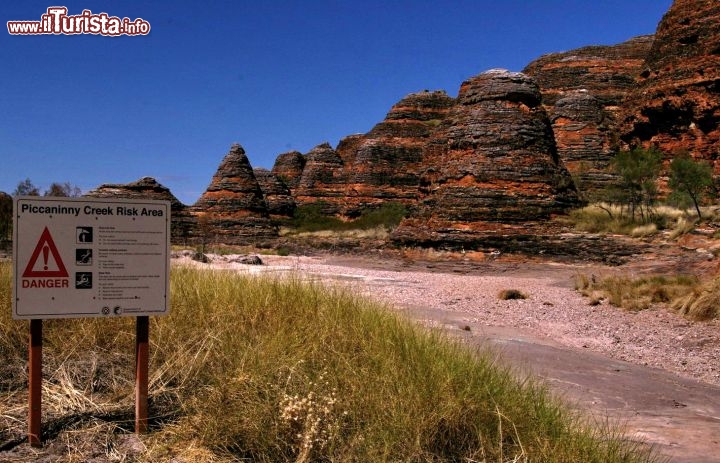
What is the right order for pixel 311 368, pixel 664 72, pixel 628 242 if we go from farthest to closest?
pixel 664 72 → pixel 628 242 → pixel 311 368

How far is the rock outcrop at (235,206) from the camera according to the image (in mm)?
39312

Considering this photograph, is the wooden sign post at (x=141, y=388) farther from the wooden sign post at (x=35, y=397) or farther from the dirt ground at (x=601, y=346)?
the dirt ground at (x=601, y=346)

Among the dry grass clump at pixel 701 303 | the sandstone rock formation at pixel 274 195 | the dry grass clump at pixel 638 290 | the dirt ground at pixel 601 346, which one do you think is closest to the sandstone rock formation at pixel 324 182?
the sandstone rock formation at pixel 274 195

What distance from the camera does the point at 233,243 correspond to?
3859 cm

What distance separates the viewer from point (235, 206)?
40594 mm

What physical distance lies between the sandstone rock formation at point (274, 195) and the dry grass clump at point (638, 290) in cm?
4254

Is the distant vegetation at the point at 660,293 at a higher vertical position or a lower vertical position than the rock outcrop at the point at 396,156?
lower

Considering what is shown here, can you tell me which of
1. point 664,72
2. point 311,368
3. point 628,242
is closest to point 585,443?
point 311,368

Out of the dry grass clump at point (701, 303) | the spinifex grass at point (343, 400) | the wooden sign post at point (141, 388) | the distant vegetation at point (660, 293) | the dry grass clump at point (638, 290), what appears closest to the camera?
the spinifex grass at point (343, 400)

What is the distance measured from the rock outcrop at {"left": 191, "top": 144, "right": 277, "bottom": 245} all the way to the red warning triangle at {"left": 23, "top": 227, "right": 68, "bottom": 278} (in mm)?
34865

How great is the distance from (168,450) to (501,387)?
1965 millimetres

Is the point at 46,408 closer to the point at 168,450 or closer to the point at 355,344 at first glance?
the point at 168,450

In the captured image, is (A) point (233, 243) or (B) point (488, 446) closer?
(B) point (488, 446)

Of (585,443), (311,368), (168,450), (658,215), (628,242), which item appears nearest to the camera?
(585,443)
